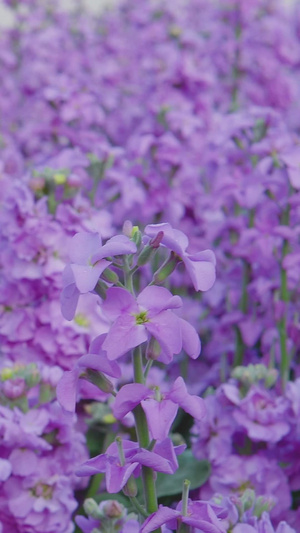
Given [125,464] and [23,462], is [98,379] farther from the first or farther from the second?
[23,462]

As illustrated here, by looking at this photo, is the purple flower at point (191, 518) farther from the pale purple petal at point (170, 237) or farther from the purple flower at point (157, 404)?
the pale purple petal at point (170, 237)

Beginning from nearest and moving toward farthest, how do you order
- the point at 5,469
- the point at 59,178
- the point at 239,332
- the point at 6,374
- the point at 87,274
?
the point at 87,274, the point at 5,469, the point at 6,374, the point at 59,178, the point at 239,332

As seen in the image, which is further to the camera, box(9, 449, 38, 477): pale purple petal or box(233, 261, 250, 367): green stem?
box(233, 261, 250, 367): green stem

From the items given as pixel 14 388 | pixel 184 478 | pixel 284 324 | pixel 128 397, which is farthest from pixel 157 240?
pixel 284 324

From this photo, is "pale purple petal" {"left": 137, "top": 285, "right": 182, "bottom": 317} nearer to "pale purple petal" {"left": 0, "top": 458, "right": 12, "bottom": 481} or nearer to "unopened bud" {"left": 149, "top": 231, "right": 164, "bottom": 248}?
"unopened bud" {"left": 149, "top": 231, "right": 164, "bottom": 248}

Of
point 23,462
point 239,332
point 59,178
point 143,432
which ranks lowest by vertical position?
point 239,332

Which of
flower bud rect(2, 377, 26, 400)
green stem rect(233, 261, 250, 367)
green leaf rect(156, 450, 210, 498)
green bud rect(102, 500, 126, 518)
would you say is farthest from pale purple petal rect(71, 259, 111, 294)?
green stem rect(233, 261, 250, 367)
